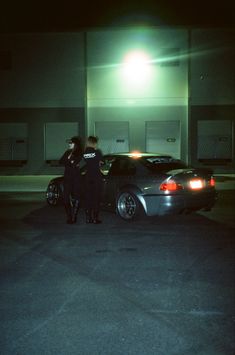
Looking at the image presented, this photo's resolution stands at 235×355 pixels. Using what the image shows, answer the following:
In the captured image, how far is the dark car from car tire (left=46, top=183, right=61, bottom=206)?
1.56 m

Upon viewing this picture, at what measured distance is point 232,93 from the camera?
24969 mm

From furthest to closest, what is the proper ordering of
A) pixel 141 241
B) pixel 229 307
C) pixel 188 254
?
pixel 141 241 → pixel 188 254 → pixel 229 307

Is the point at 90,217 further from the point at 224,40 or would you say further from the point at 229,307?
the point at 224,40

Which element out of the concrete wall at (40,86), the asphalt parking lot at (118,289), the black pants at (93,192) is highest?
the concrete wall at (40,86)

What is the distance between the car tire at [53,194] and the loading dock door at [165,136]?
1311 cm

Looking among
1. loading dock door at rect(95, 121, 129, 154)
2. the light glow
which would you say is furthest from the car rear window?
loading dock door at rect(95, 121, 129, 154)

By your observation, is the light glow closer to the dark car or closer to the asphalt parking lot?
the dark car

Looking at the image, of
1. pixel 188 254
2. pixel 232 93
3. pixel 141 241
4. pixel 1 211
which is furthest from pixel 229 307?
pixel 232 93

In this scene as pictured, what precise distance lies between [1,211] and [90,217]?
10.1 feet

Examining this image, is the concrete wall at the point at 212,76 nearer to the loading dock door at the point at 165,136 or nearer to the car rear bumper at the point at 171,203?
the loading dock door at the point at 165,136

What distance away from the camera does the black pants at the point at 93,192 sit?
1062 centimetres

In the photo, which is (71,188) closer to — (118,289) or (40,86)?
(118,289)

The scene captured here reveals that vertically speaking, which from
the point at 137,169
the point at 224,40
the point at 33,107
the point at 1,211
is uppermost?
the point at 224,40

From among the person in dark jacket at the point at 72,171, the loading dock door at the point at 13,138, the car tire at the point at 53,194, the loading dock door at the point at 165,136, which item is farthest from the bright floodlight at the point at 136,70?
the person in dark jacket at the point at 72,171
